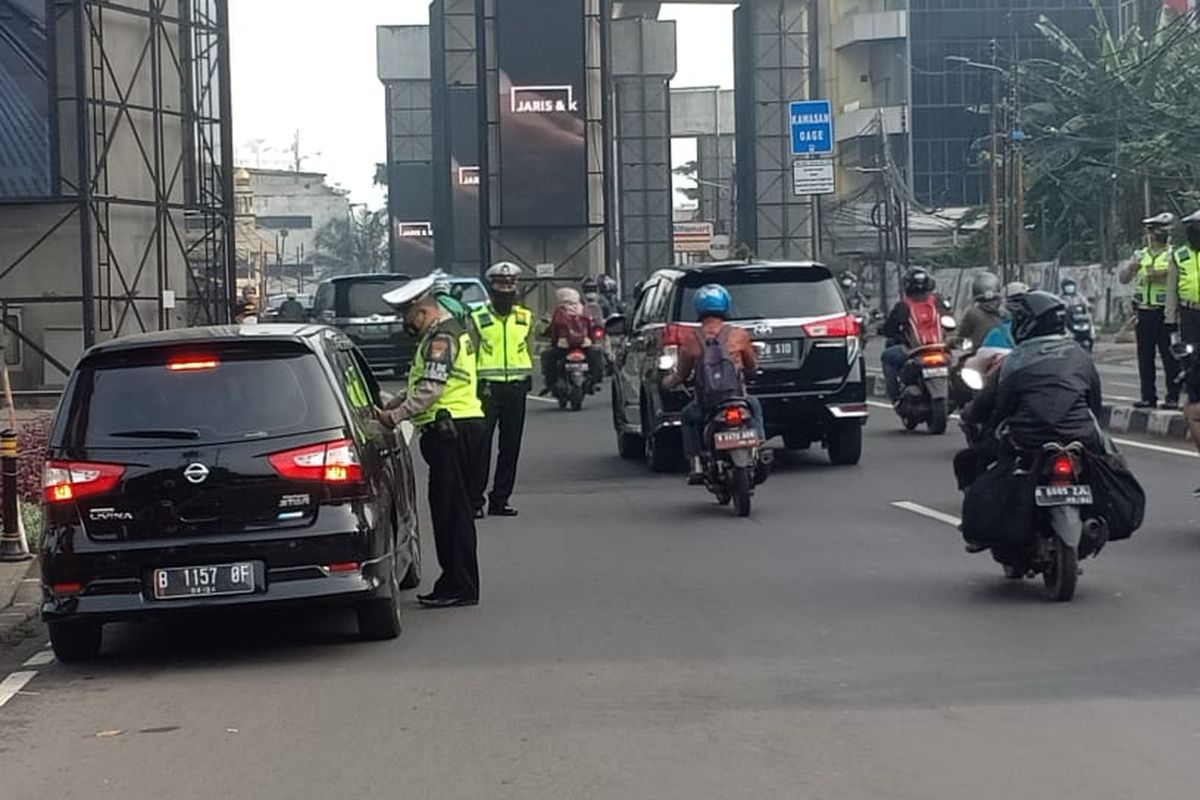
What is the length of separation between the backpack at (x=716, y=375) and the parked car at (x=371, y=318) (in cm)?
1881

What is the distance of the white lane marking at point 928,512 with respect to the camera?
13.1 m

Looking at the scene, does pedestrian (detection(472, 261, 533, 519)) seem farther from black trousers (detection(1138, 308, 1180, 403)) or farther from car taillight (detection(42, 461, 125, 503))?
black trousers (detection(1138, 308, 1180, 403))

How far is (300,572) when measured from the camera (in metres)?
8.71

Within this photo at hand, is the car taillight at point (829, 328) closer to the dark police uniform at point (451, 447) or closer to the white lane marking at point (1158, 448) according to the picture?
the white lane marking at point (1158, 448)

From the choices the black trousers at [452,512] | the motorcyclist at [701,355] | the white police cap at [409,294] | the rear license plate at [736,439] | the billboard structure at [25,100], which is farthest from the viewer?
the billboard structure at [25,100]

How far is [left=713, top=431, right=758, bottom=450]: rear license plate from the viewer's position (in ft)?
44.2

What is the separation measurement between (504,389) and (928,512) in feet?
11.4

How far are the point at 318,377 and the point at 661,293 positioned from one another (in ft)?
27.8

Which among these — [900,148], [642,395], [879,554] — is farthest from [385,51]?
[879,554]

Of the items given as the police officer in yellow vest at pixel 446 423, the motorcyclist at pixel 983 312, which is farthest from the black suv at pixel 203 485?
the motorcyclist at pixel 983 312

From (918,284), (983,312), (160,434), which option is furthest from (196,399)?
(918,284)

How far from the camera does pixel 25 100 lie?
28656 mm

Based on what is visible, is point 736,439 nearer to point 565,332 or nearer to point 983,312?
point 983,312

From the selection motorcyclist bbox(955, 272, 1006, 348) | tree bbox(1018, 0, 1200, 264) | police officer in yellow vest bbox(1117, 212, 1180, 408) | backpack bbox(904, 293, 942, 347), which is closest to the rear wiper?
motorcyclist bbox(955, 272, 1006, 348)
